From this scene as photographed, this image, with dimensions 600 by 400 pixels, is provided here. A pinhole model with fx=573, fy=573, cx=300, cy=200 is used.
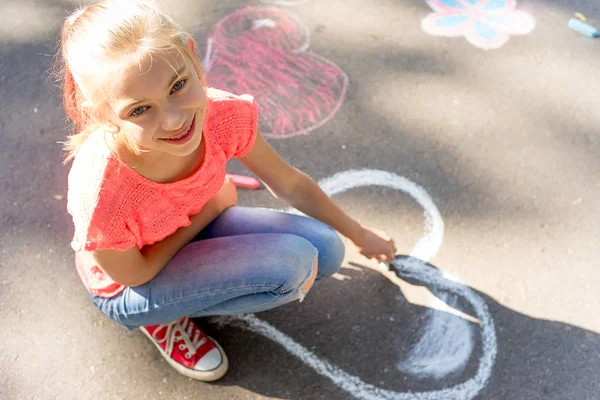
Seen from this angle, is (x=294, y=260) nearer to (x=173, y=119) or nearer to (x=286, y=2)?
(x=173, y=119)

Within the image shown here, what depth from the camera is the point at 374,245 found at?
5.65 feet

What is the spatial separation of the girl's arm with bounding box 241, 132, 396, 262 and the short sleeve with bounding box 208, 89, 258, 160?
47 millimetres

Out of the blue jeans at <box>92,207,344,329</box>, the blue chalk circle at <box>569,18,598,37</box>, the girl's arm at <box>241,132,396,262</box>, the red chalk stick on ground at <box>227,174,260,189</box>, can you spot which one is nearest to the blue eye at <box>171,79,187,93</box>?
the girl's arm at <box>241,132,396,262</box>

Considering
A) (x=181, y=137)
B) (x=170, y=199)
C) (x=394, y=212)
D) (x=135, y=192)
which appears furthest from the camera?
(x=394, y=212)

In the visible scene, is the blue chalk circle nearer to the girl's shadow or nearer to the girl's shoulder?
the girl's shadow

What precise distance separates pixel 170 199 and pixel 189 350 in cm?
53

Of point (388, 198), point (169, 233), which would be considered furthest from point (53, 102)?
point (388, 198)

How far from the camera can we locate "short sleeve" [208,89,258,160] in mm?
1446

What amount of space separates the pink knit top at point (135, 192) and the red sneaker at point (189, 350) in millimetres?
283

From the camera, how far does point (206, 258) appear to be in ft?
4.89

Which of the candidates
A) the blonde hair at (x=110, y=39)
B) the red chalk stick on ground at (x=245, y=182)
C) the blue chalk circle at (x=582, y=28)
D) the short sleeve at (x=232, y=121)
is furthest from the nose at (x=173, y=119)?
the blue chalk circle at (x=582, y=28)

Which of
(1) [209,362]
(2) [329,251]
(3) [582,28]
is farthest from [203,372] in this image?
(3) [582,28]

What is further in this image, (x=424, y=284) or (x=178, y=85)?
(x=424, y=284)

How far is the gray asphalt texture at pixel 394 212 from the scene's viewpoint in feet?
5.62
